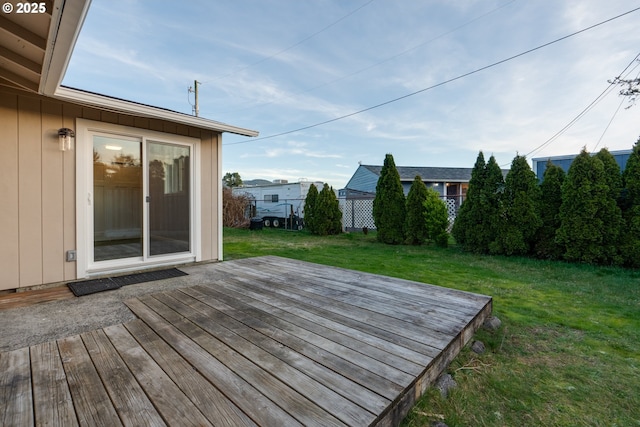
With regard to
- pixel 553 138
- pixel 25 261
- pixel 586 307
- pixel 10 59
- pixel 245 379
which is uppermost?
pixel 553 138

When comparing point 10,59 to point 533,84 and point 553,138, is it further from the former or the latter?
point 553,138

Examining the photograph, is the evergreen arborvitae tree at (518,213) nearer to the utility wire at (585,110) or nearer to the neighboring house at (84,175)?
the utility wire at (585,110)

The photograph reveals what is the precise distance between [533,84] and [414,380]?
8.99 metres

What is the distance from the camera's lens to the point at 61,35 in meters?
1.70

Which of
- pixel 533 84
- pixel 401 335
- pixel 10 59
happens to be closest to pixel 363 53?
pixel 533 84

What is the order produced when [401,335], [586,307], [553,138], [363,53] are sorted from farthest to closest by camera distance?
[553,138] → [363,53] → [586,307] → [401,335]

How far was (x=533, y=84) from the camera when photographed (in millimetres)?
7391

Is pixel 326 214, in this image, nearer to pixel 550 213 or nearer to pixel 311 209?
pixel 311 209

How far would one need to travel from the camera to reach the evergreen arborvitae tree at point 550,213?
5047mm

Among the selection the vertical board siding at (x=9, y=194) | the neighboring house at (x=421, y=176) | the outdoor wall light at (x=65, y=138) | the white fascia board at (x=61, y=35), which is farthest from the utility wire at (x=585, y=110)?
the vertical board siding at (x=9, y=194)

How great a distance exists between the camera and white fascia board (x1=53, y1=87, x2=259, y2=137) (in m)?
2.75

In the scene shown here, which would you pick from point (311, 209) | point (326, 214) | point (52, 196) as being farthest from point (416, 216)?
point (52, 196)

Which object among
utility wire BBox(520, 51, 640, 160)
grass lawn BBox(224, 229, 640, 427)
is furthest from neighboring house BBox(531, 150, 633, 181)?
grass lawn BBox(224, 229, 640, 427)

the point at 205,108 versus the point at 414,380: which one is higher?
the point at 205,108
